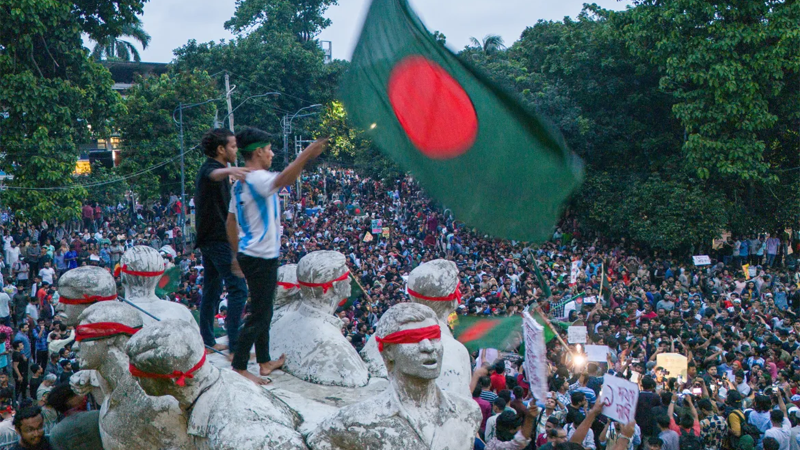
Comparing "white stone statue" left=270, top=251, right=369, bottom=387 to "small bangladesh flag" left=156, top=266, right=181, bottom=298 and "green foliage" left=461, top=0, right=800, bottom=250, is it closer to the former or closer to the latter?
"small bangladesh flag" left=156, top=266, right=181, bottom=298

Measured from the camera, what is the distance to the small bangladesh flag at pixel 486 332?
959 centimetres

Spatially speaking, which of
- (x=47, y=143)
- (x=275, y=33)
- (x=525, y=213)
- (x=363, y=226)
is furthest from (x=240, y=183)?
(x=275, y=33)

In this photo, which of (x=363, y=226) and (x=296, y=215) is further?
(x=296, y=215)

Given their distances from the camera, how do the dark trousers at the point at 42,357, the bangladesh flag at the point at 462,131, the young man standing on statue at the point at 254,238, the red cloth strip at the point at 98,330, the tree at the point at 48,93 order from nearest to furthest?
the red cloth strip at the point at 98,330
the bangladesh flag at the point at 462,131
the young man standing on statue at the point at 254,238
the dark trousers at the point at 42,357
the tree at the point at 48,93

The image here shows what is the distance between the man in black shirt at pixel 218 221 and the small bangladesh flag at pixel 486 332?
3.66 metres

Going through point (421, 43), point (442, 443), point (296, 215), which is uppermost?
point (421, 43)

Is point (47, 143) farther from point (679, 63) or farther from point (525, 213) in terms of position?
point (525, 213)

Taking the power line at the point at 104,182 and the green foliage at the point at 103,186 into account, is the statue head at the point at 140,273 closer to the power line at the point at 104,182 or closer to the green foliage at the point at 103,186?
the power line at the point at 104,182

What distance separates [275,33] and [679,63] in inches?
1066

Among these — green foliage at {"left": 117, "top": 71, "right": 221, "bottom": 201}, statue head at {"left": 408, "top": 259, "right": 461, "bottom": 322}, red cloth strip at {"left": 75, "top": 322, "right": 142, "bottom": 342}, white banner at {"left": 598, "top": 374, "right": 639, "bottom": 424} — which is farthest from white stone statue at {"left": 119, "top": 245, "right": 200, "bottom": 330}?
green foliage at {"left": 117, "top": 71, "right": 221, "bottom": 201}

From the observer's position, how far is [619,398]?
6.08 metres

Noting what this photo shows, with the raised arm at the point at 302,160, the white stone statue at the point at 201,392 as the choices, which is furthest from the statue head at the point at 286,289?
the white stone statue at the point at 201,392

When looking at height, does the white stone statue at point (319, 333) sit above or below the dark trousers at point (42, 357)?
above

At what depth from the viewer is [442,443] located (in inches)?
176
